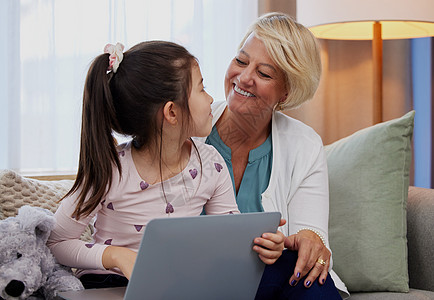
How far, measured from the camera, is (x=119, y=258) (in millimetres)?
1032

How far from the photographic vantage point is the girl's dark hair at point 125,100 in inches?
43.8

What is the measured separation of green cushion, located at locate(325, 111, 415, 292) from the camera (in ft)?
4.90

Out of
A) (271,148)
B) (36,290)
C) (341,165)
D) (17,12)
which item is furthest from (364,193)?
(17,12)

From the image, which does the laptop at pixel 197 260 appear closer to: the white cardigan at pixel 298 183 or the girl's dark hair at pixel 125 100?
the girl's dark hair at pixel 125 100

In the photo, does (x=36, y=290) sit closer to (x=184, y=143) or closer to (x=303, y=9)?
(x=184, y=143)

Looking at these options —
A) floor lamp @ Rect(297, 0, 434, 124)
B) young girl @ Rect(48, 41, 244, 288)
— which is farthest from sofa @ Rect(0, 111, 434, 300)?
floor lamp @ Rect(297, 0, 434, 124)

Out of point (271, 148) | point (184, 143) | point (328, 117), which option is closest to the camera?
point (184, 143)

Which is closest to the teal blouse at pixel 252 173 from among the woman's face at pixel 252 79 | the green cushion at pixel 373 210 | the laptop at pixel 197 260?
the woman's face at pixel 252 79

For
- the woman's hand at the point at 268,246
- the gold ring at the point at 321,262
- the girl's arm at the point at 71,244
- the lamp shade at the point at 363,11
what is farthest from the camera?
the lamp shade at the point at 363,11

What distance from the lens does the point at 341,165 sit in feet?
5.34

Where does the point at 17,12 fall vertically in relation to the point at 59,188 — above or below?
above

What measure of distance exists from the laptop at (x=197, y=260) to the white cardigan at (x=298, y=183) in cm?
42

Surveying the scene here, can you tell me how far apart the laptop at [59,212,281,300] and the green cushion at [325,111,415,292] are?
595 millimetres

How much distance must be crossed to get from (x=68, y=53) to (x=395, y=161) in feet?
3.58
